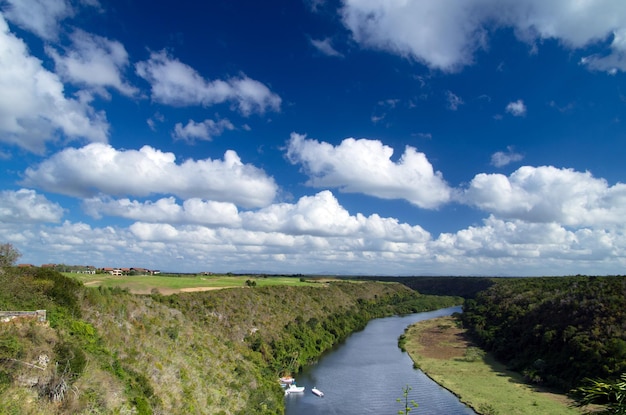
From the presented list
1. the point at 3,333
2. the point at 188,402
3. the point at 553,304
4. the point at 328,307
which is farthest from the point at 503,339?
the point at 3,333


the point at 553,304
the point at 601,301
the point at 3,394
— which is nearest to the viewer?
the point at 3,394

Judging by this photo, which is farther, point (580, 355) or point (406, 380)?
point (406, 380)

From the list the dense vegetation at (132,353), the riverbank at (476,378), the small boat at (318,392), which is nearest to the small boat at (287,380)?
the dense vegetation at (132,353)

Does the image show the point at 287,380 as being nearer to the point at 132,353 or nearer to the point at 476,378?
the point at 476,378

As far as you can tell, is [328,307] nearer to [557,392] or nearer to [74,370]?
[557,392]

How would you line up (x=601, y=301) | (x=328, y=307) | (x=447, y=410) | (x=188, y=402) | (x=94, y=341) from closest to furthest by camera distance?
1. (x=94, y=341)
2. (x=188, y=402)
3. (x=447, y=410)
4. (x=601, y=301)
5. (x=328, y=307)

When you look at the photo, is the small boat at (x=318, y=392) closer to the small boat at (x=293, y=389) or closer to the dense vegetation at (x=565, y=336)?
the small boat at (x=293, y=389)
